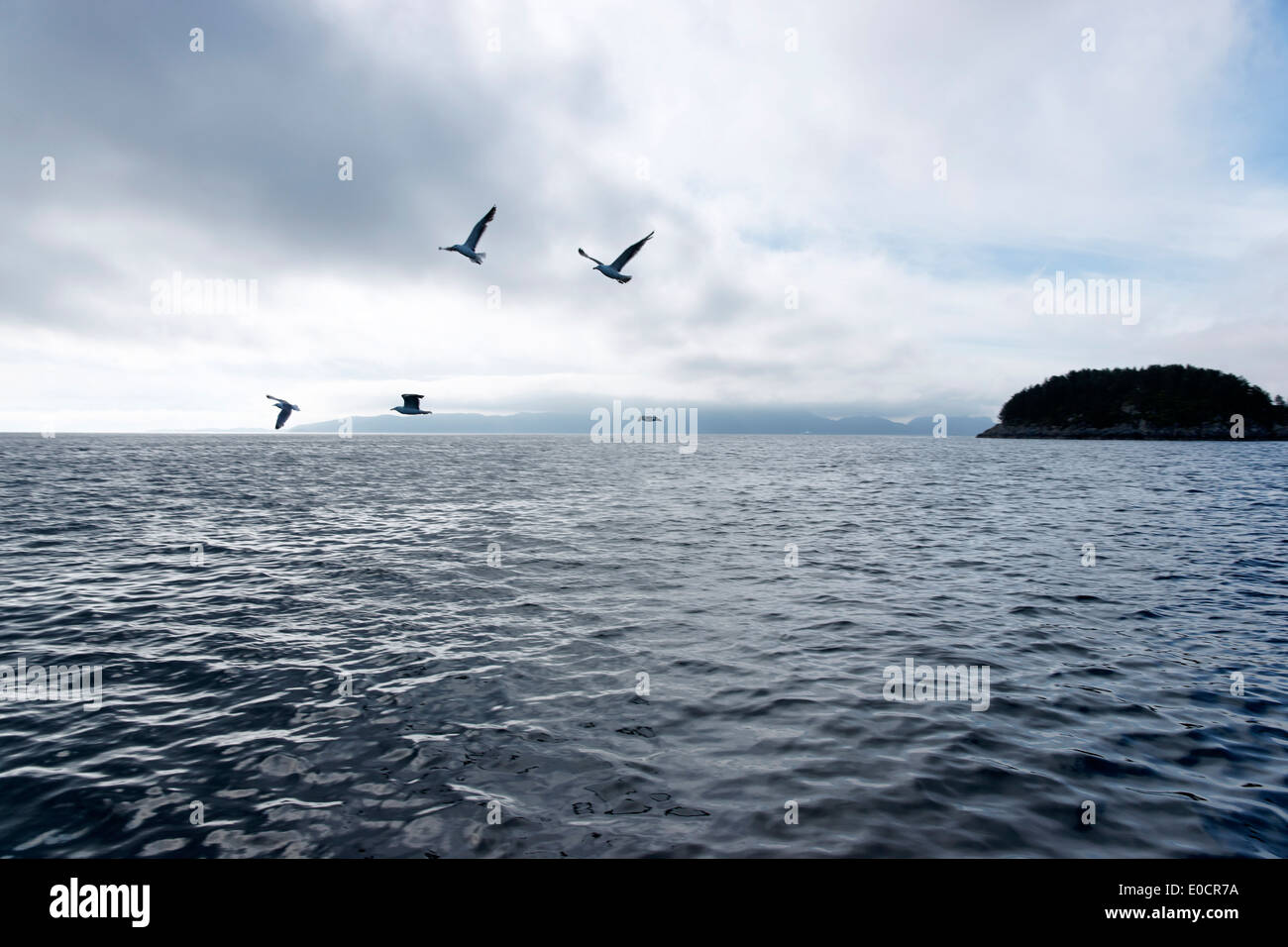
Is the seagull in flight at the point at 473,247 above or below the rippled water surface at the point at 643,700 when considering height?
above

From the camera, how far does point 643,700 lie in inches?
442

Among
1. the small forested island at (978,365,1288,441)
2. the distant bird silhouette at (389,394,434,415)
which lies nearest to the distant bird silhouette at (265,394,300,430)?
the distant bird silhouette at (389,394,434,415)

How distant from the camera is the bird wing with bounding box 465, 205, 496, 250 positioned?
15.7 metres

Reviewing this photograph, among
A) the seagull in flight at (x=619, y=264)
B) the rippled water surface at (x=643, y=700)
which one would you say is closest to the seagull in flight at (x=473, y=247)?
the seagull in flight at (x=619, y=264)

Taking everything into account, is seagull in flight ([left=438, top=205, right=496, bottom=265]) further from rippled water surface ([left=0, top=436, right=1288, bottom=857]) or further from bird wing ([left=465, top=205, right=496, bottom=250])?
rippled water surface ([left=0, top=436, right=1288, bottom=857])

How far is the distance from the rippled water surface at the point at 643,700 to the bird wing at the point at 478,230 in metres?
10.4

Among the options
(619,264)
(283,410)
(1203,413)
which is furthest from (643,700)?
(1203,413)

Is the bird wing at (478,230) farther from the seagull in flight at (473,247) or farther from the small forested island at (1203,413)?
the small forested island at (1203,413)

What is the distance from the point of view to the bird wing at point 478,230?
51.6 ft

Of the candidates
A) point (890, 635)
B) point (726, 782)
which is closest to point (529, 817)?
point (726, 782)

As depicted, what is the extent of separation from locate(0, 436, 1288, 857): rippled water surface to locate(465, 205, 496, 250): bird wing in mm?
10435

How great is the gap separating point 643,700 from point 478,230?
13.3 m
